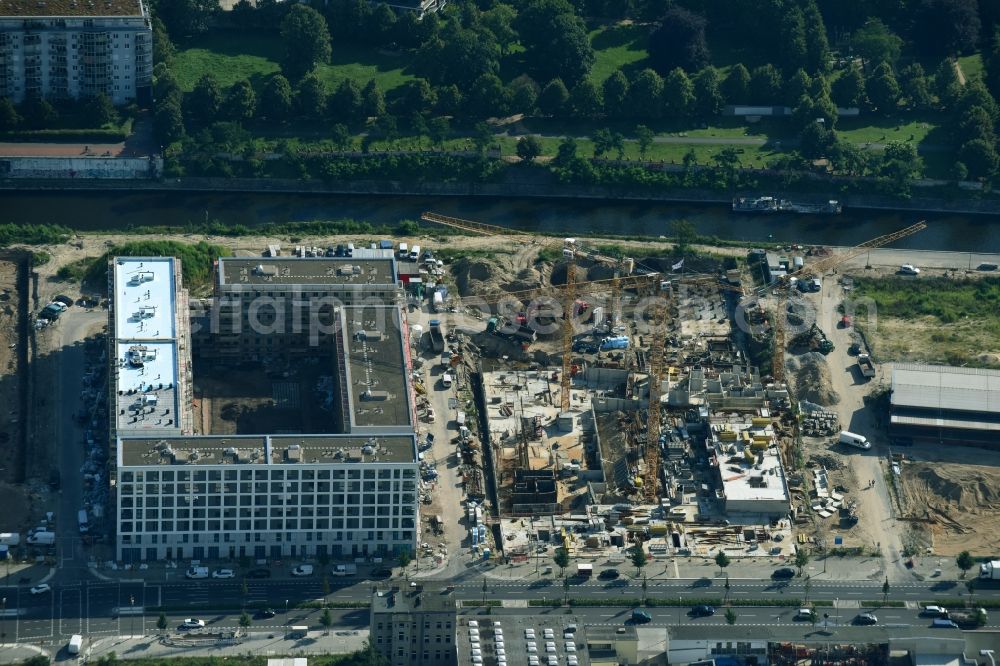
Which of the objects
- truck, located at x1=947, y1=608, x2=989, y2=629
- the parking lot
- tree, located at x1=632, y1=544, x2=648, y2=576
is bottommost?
truck, located at x1=947, y1=608, x2=989, y2=629

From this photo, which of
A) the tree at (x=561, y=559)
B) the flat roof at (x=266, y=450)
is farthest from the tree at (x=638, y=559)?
the flat roof at (x=266, y=450)

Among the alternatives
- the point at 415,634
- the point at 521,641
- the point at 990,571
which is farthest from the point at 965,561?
the point at 415,634

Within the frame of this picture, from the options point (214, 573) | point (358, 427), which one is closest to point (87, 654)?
point (214, 573)

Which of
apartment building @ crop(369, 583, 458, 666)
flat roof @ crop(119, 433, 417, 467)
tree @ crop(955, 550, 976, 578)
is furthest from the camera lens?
tree @ crop(955, 550, 976, 578)

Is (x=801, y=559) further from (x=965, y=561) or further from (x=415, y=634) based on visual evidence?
(x=415, y=634)

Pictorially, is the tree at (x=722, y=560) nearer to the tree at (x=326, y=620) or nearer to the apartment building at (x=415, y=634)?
the apartment building at (x=415, y=634)

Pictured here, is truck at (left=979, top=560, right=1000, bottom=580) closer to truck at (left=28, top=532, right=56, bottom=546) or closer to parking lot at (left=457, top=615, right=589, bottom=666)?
parking lot at (left=457, top=615, right=589, bottom=666)

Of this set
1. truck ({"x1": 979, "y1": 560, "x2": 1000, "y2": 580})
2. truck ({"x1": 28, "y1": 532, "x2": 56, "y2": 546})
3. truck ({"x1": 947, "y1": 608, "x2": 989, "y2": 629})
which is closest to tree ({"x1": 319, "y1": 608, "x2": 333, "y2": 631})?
truck ({"x1": 28, "y1": 532, "x2": 56, "y2": 546})
